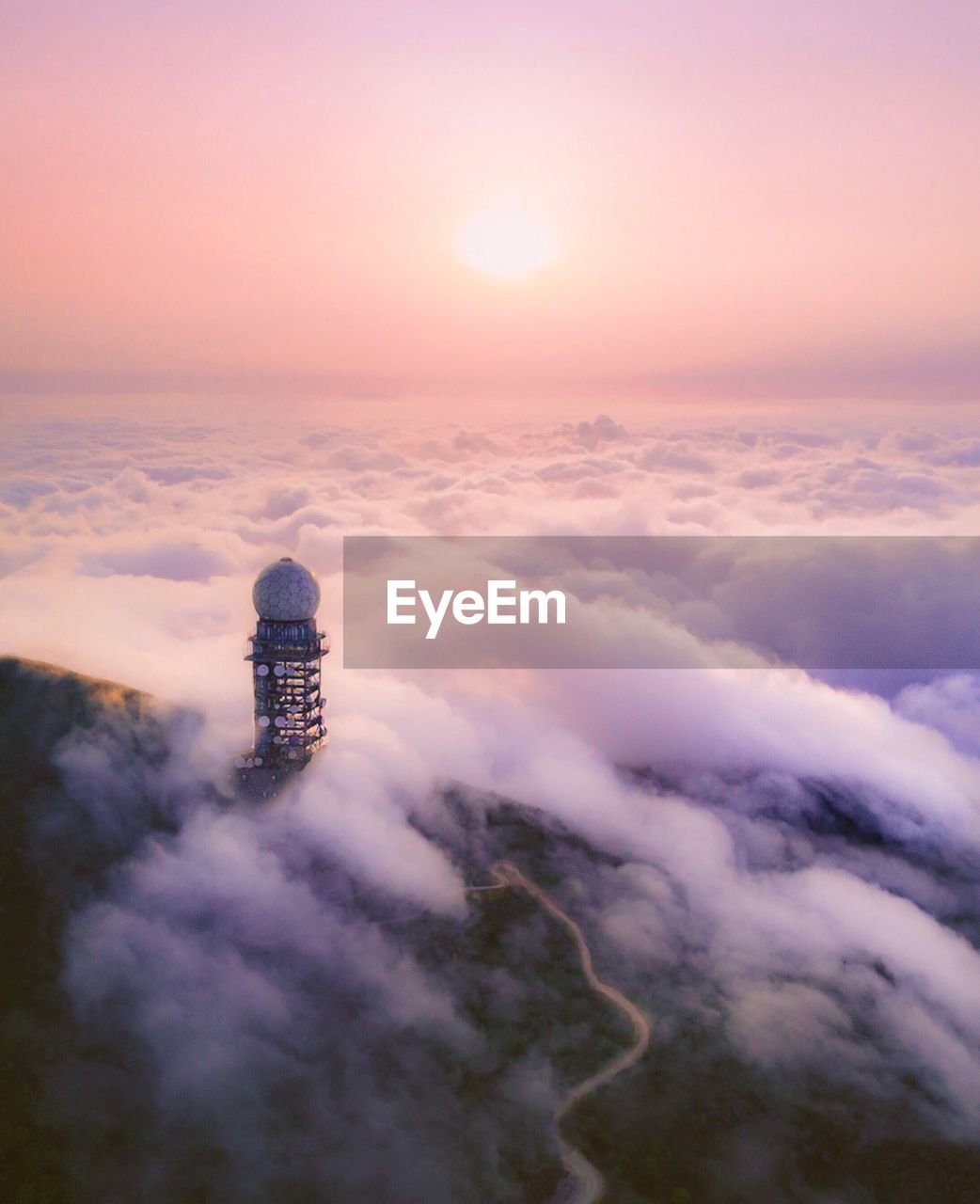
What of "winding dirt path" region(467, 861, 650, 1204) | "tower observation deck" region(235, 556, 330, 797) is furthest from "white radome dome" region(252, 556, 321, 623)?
"winding dirt path" region(467, 861, 650, 1204)

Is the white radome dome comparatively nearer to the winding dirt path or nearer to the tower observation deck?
the tower observation deck

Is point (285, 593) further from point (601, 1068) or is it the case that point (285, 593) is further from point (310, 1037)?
point (601, 1068)

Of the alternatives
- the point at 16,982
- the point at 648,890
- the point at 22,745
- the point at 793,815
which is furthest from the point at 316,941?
the point at 793,815

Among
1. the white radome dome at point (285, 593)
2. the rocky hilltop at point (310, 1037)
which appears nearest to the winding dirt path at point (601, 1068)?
the rocky hilltop at point (310, 1037)

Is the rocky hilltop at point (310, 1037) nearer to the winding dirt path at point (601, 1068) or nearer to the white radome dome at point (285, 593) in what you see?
the winding dirt path at point (601, 1068)

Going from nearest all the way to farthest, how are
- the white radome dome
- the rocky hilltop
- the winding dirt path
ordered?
the rocky hilltop
the winding dirt path
the white radome dome

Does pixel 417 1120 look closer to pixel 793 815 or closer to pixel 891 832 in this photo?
pixel 793 815

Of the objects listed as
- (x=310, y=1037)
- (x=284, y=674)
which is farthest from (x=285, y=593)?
(x=310, y=1037)
